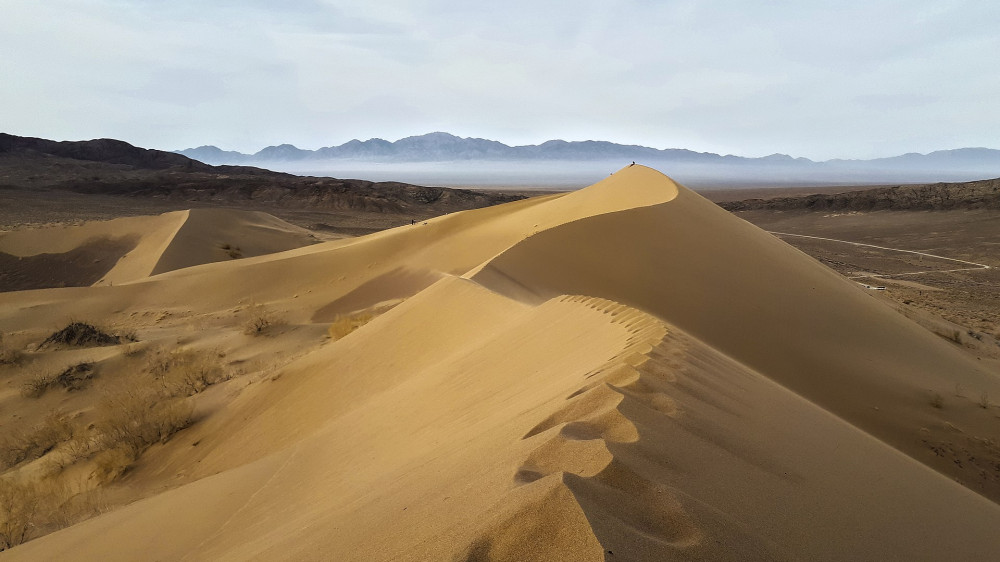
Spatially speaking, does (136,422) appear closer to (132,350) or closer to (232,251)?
(132,350)

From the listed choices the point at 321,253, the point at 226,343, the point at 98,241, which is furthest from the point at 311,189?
the point at 226,343

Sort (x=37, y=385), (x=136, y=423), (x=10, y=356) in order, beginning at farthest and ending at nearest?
(x=10, y=356)
(x=37, y=385)
(x=136, y=423)

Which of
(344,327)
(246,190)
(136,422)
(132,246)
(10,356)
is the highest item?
(246,190)

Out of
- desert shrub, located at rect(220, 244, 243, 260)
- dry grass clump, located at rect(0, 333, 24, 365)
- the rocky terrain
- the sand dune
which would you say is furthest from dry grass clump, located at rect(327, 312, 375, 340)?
the rocky terrain

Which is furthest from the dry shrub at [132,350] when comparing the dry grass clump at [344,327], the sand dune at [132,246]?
the sand dune at [132,246]

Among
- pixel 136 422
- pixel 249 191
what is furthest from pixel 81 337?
pixel 249 191

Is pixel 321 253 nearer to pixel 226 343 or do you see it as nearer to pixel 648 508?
pixel 226 343

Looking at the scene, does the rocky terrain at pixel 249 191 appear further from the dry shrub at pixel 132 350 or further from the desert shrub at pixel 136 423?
the desert shrub at pixel 136 423
